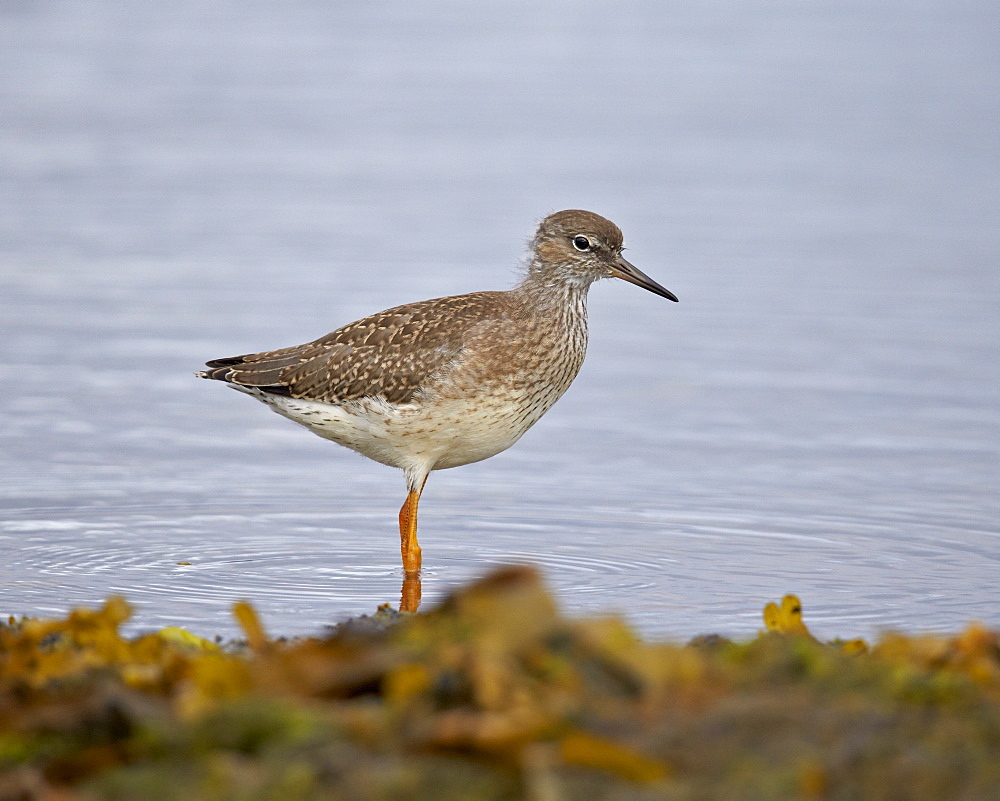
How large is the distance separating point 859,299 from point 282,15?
56.5 feet

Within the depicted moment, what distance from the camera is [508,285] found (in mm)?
12500

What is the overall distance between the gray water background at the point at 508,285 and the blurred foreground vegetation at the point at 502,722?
283 centimetres

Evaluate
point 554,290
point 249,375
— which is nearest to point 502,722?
point 554,290

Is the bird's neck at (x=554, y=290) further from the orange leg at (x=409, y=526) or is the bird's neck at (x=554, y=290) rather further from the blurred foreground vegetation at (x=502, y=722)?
the blurred foreground vegetation at (x=502, y=722)

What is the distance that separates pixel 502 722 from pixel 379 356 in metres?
4.72

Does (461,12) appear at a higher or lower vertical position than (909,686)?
higher

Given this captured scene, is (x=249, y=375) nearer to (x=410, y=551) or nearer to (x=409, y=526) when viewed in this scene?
(x=409, y=526)

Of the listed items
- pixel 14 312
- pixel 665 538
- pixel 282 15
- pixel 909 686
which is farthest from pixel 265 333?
pixel 282 15

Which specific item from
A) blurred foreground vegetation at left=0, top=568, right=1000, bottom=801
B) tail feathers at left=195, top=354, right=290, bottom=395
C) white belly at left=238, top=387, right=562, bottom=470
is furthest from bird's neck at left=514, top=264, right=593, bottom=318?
blurred foreground vegetation at left=0, top=568, right=1000, bottom=801

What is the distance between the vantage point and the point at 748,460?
902 centimetres

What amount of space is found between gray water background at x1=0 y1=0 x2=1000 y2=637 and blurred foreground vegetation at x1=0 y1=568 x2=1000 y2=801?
2825 mm

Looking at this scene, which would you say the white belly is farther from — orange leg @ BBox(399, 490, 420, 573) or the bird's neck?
the bird's neck

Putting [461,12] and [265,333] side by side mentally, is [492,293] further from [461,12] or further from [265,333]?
[461,12]

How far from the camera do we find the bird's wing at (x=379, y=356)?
7246 millimetres
